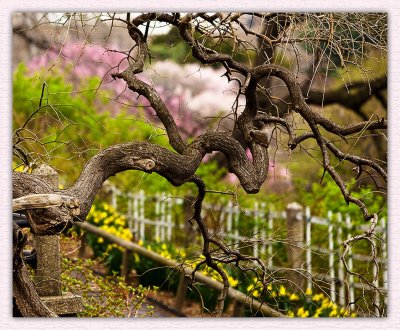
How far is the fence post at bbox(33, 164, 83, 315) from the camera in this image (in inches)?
163

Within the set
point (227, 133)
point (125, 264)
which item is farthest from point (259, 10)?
point (125, 264)

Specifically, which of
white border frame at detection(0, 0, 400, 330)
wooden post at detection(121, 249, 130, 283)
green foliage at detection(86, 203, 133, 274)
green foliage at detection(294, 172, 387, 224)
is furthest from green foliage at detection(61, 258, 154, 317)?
green foliage at detection(294, 172, 387, 224)

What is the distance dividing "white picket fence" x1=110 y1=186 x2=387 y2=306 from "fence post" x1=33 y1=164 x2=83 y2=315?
1.53 meters

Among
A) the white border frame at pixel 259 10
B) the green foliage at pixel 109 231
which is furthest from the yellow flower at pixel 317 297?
the green foliage at pixel 109 231

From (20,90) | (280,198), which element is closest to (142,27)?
(280,198)

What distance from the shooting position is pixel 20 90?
7613mm

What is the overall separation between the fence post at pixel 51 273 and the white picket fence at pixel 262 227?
5.02ft

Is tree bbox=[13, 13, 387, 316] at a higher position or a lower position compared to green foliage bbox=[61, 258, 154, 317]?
higher

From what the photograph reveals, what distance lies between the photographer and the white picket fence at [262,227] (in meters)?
6.05

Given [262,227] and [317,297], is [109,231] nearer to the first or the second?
[262,227]

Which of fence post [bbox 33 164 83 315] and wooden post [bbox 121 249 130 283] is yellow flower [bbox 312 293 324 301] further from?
fence post [bbox 33 164 83 315]

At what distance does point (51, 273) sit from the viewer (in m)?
4.18

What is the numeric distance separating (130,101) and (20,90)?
1374 millimetres
